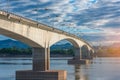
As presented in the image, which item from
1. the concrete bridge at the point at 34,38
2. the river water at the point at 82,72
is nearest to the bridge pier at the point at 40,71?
the concrete bridge at the point at 34,38

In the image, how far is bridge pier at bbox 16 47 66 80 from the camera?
59.2 metres

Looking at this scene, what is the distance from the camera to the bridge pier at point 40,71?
194 ft

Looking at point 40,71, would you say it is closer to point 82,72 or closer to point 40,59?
point 40,59

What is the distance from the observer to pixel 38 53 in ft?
212

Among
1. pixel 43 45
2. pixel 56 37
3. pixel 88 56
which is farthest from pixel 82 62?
pixel 43 45

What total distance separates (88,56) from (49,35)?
302 feet

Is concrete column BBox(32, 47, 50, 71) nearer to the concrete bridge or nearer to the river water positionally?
the concrete bridge

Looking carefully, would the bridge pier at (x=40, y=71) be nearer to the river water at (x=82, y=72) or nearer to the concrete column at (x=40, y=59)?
the concrete column at (x=40, y=59)

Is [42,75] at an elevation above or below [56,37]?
below

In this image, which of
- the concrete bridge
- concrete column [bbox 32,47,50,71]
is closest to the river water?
concrete column [bbox 32,47,50,71]

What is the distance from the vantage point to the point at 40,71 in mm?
62188

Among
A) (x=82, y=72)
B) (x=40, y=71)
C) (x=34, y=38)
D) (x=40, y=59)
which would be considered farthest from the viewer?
(x=82, y=72)

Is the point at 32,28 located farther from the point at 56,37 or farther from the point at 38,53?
the point at 56,37

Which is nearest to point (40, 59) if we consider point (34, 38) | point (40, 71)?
point (40, 71)
